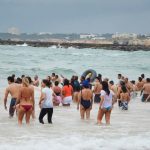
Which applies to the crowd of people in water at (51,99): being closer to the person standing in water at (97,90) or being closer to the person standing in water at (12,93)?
the person standing in water at (12,93)

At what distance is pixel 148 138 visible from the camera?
10.4m

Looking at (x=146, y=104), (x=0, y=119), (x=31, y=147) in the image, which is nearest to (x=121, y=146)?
(x=31, y=147)

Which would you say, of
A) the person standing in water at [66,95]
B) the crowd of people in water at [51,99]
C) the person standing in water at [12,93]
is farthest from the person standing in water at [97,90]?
the person standing in water at [12,93]

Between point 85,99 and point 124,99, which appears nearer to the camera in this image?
point 85,99

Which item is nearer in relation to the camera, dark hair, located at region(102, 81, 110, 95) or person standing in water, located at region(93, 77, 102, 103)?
dark hair, located at region(102, 81, 110, 95)

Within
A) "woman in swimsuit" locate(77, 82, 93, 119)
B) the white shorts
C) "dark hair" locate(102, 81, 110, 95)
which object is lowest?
the white shorts

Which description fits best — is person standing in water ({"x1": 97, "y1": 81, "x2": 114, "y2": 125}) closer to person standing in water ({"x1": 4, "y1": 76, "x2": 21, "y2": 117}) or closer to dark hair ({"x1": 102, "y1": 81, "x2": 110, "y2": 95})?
dark hair ({"x1": 102, "y1": 81, "x2": 110, "y2": 95})

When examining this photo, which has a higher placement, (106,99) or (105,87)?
(105,87)

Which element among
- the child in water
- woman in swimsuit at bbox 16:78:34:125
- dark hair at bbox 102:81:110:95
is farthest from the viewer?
the child in water

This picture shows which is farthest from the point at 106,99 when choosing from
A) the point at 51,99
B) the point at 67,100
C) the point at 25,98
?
the point at 67,100

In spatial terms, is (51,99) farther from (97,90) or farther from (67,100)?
(97,90)

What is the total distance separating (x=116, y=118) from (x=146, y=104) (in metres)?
4.73

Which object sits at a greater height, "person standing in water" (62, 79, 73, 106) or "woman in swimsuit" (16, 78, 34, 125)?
"woman in swimsuit" (16, 78, 34, 125)

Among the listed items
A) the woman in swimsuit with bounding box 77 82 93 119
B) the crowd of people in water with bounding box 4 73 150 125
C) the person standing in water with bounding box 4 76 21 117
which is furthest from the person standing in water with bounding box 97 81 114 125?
the person standing in water with bounding box 4 76 21 117
